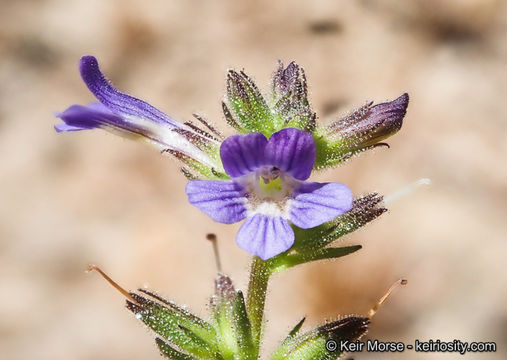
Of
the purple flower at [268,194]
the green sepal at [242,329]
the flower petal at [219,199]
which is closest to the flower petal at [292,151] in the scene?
the purple flower at [268,194]

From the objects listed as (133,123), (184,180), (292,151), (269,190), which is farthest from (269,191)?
(184,180)

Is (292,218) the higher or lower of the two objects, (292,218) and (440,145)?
the lower

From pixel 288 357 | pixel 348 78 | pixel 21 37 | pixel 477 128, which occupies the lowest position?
pixel 288 357

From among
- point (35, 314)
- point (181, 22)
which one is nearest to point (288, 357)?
point (35, 314)

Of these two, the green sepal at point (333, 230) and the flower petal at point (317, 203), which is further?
the green sepal at point (333, 230)

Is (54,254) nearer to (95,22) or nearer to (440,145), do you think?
(95,22)

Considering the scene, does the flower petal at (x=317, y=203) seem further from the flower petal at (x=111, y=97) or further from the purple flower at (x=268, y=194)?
the flower petal at (x=111, y=97)

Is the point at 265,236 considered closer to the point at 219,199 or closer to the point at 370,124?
the point at 219,199
